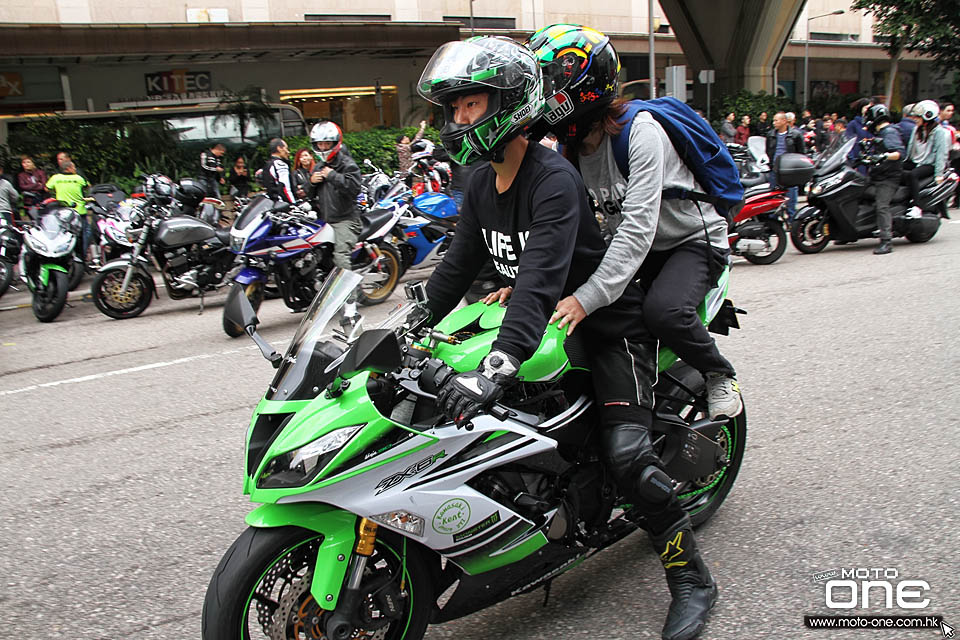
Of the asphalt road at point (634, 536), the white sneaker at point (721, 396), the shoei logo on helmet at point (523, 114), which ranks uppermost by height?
the shoei logo on helmet at point (523, 114)

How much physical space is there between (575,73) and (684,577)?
1.89m

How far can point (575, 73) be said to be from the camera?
3.09m

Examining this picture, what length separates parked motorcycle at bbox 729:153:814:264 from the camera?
9773 millimetres

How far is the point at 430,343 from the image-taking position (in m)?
2.84

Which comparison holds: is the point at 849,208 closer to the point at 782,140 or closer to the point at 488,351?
the point at 782,140

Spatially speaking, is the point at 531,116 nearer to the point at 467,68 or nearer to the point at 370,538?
the point at 467,68

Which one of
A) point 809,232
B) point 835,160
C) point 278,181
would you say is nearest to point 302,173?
point 278,181

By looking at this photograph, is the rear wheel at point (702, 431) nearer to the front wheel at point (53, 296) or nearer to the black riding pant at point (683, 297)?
the black riding pant at point (683, 297)

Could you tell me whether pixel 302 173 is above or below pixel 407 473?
above

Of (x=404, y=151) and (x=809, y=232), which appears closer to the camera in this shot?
(x=809, y=232)

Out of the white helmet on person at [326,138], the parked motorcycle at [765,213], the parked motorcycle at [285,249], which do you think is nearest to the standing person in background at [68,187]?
the white helmet on person at [326,138]

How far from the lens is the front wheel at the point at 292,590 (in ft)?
7.84

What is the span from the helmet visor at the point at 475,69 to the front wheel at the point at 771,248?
8.74 meters

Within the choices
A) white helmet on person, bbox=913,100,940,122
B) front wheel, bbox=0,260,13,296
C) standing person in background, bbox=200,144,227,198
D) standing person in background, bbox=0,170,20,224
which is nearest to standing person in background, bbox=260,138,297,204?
front wheel, bbox=0,260,13,296
